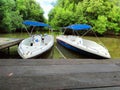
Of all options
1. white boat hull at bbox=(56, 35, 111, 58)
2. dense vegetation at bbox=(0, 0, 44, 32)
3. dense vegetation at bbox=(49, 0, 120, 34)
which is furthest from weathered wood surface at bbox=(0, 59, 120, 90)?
dense vegetation at bbox=(49, 0, 120, 34)

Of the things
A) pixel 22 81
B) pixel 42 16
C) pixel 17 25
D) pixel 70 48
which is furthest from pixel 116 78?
pixel 42 16

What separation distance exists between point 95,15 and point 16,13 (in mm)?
7232

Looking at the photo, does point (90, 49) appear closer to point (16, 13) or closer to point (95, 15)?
point (16, 13)

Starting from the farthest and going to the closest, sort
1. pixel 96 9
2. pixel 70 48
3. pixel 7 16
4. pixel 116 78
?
pixel 96 9 < pixel 7 16 < pixel 70 48 < pixel 116 78

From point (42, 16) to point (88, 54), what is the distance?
653 inches

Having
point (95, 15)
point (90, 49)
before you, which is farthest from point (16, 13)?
point (90, 49)

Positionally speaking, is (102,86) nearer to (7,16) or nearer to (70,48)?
(70,48)

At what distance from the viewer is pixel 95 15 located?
20250mm

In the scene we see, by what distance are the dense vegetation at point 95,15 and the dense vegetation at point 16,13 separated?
3.22 metres

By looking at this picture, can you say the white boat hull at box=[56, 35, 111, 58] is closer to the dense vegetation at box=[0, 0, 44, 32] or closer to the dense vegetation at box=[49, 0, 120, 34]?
the dense vegetation at box=[0, 0, 44, 32]

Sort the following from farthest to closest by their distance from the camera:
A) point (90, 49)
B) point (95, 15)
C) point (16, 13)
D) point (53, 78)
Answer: point (95, 15) → point (16, 13) → point (90, 49) → point (53, 78)

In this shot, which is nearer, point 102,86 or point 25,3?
point 102,86

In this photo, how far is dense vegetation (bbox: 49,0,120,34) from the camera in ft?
64.6

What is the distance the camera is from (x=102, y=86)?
3.45 metres
